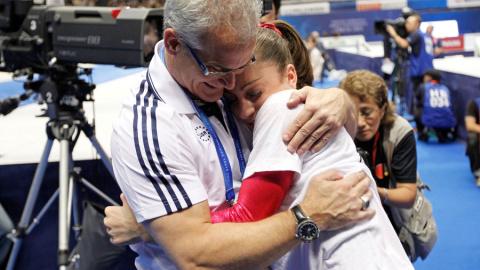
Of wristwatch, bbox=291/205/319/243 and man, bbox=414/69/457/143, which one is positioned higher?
wristwatch, bbox=291/205/319/243

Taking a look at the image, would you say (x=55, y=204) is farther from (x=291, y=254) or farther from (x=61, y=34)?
(x=291, y=254)

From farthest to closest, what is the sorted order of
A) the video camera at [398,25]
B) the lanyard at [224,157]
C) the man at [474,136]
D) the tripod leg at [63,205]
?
the video camera at [398,25]
the man at [474,136]
the tripod leg at [63,205]
the lanyard at [224,157]

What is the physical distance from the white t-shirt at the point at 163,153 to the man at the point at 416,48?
6.65 metres

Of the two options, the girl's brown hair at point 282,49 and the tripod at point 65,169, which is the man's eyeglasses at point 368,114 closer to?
the girl's brown hair at point 282,49

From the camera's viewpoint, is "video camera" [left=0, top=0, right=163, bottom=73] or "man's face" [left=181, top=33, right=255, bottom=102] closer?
"man's face" [left=181, top=33, right=255, bottom=102]

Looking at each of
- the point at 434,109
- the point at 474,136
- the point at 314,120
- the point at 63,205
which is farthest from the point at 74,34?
the point at 434,109

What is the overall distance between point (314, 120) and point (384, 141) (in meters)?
1.26

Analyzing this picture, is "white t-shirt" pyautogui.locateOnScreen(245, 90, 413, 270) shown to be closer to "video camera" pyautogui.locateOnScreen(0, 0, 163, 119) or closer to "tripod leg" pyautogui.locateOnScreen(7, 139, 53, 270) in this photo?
"video camera" pyautogui.locateOnScreen(0, 0, 163, 119)

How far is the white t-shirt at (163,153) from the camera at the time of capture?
47.9 inches

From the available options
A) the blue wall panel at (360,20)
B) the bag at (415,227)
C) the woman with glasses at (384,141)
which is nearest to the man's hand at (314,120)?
the woman with glasses at (384,141)

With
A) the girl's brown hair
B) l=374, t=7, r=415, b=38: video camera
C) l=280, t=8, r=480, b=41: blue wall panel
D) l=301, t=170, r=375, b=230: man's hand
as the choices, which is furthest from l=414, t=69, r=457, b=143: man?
l=280, t=8, r=480, b=41: blue wall panel

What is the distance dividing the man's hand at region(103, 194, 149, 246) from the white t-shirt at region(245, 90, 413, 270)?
0.42 meters

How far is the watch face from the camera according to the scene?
48.8 inches

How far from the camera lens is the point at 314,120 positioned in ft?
4.35
